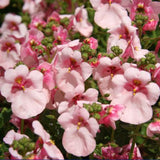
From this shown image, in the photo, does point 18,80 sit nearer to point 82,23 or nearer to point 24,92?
point 24,92

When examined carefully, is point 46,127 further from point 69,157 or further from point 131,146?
point 131,146

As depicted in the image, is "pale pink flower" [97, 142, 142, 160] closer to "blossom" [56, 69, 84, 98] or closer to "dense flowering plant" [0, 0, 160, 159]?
"dense flowering plant" [0, 0, 160, 159]

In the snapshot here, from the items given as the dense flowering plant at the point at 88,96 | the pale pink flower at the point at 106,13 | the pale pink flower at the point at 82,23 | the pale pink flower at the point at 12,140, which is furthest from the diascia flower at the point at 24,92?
the pale pink flower at the point at 82,23

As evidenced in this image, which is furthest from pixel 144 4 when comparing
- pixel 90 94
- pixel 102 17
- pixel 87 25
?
pixel 90 94

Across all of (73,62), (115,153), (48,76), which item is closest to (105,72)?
(73,62)

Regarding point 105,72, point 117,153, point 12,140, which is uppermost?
point 105,72
